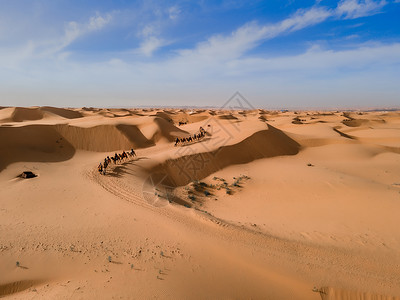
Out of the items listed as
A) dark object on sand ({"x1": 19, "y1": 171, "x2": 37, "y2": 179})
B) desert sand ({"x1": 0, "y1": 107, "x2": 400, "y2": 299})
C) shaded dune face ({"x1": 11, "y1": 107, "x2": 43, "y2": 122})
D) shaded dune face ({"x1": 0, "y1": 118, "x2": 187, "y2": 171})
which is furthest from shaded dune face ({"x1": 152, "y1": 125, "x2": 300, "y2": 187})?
shaded dune face ({"x1": 11, "y1": 107, "x2": 43, "y2": 122})

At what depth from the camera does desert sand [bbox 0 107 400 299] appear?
16.7 ft

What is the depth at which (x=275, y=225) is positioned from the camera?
863cm

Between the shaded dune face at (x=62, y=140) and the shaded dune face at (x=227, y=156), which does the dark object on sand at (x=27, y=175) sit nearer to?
the shaded dune face at (x=62, y=140)

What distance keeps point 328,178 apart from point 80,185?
1369 centimetres

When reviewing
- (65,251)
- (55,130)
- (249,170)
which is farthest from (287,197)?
(55,130)

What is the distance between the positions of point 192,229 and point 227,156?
11111mm

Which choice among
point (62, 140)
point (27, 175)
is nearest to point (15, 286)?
point (27, 175)

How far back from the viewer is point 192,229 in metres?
7.20

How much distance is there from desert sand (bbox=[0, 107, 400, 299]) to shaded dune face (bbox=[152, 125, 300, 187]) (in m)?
0.12

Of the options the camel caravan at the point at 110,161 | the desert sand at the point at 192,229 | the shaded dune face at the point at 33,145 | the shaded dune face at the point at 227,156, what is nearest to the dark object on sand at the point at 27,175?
the desert sand at the point at 192,229

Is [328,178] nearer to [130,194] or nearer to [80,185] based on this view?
[130,194]

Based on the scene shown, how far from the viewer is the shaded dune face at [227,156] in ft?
47.6

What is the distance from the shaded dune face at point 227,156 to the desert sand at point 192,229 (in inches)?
4.7

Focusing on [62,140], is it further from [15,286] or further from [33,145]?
[15,286]
